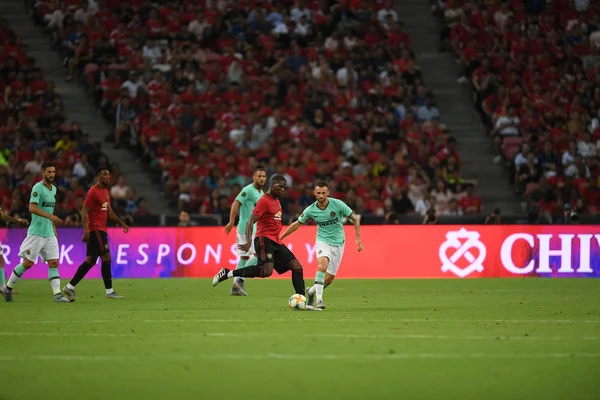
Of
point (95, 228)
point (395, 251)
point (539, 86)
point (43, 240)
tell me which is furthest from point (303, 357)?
point (539, 86)

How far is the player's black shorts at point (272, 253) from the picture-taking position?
17516 millimetres

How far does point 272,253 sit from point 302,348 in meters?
5.81

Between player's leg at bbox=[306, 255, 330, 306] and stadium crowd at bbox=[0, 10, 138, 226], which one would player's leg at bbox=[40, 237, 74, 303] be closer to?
player's leg at bbox=[306, 255, 330, 306]

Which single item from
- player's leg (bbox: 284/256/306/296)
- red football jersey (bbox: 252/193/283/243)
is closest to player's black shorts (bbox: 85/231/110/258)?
red football jersey (bbox: 252/193/283/243)

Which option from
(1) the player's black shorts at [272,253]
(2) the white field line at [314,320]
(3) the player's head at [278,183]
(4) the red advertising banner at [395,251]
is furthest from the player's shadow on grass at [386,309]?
(4) the red advertising banner at [395,251]

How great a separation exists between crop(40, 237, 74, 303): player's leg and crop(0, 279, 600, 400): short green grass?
1.02 feet

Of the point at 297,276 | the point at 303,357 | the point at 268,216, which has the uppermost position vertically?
the point at 268,216

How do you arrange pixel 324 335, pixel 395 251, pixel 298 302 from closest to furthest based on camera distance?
pixel 324 335 → pixel 298 302 → pixel 395 251

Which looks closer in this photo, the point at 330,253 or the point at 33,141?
the point at 330,253

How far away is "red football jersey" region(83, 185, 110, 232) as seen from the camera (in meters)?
20.0

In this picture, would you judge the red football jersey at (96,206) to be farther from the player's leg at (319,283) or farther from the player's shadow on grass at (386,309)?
the player's shadow on grass at (386,309)

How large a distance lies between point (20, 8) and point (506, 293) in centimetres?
2227

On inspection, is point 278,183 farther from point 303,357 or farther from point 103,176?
point 303,357

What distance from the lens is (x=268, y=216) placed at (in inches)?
693
